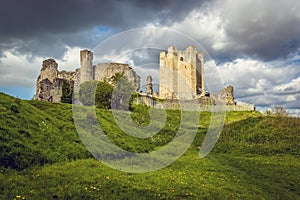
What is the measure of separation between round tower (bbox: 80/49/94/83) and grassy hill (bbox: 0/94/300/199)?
A: 6963 centimetres

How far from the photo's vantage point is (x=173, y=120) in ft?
163

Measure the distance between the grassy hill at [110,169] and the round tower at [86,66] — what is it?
228ft

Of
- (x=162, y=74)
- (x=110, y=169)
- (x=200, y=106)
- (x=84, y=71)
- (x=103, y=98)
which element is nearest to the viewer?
(x=110, y=169)

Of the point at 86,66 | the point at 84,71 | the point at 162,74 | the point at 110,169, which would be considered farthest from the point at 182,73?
the point at 110,169

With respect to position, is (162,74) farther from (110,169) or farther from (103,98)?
(110,169)

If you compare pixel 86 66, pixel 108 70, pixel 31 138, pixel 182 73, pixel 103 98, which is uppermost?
pixel 86 66

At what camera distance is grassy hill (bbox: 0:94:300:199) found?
1215 centimetres

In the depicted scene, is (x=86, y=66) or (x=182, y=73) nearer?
(x=86, y=66)

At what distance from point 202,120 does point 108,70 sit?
52.7 meters

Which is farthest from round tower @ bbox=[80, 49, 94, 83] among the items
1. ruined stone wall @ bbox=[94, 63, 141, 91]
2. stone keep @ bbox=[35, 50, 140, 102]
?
ruined stone wall @ bbox=[94, 63, 141, 91]

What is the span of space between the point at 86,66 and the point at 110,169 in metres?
84.9

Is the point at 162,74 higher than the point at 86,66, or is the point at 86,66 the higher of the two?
the point at 86,66

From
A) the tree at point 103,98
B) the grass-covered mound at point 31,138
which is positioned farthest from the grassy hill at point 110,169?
the tree at point 103,98

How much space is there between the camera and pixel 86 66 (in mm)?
98312
